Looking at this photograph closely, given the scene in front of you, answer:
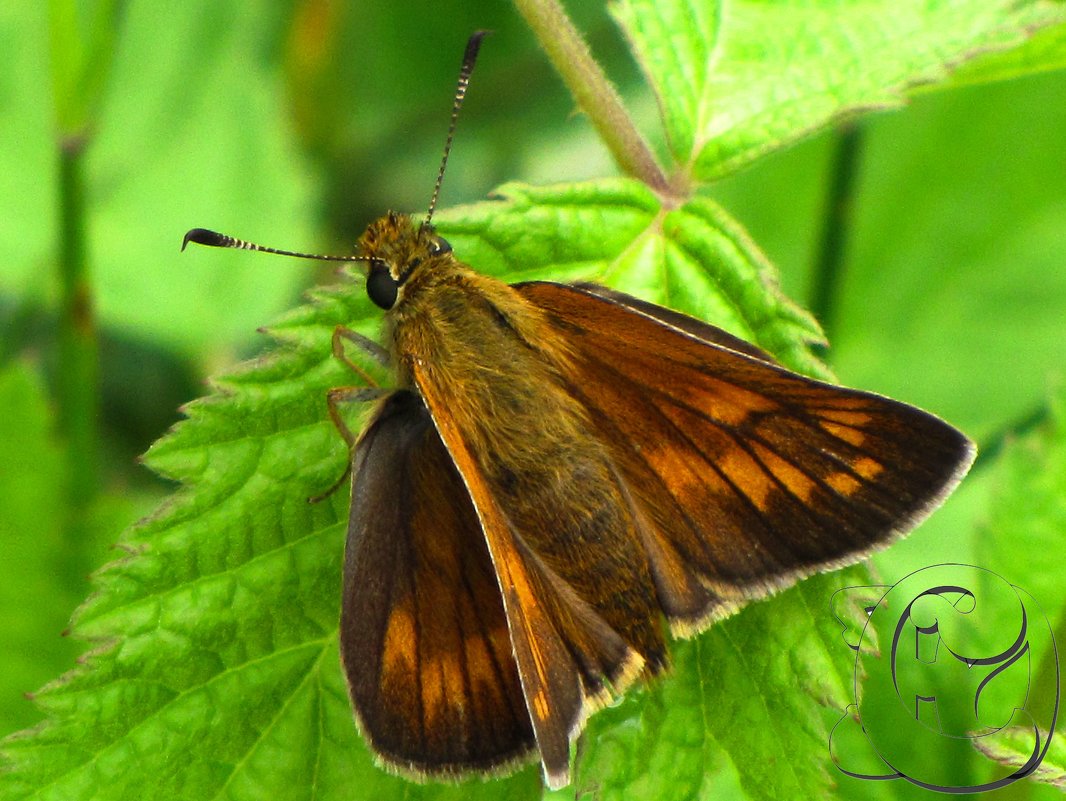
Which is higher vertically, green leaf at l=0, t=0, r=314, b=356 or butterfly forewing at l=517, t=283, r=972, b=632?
green leaf at l=0, t=0, r=314, b=356

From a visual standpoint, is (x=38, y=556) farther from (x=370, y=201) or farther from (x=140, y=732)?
(x=370, y=201)

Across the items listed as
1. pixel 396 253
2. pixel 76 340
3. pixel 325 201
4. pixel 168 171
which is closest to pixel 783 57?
pixel 396 253

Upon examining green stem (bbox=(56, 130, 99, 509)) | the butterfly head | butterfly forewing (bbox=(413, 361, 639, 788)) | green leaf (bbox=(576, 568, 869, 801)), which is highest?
green stem (bbox=(56, 130, 99, 509))

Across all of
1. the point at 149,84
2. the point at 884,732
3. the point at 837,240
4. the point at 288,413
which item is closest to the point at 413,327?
the point at 288,413

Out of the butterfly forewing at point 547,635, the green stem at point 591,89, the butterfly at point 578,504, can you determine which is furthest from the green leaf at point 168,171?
the butterfly forewing at point 547,635

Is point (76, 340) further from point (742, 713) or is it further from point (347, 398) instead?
point (742, 713)

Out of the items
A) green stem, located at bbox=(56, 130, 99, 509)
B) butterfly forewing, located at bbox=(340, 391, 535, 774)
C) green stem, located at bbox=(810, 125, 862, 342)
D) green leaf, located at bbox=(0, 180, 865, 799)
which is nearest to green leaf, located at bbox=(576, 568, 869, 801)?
green leaf, located at bbox=(0, 180, 865, 799)

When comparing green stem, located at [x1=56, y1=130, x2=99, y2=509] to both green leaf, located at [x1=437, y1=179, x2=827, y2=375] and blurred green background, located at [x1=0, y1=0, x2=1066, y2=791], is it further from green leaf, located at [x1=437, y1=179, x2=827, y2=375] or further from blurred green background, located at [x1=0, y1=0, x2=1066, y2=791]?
green leaf, located at [x1=437, y1=179, x2=827, y2=375]
